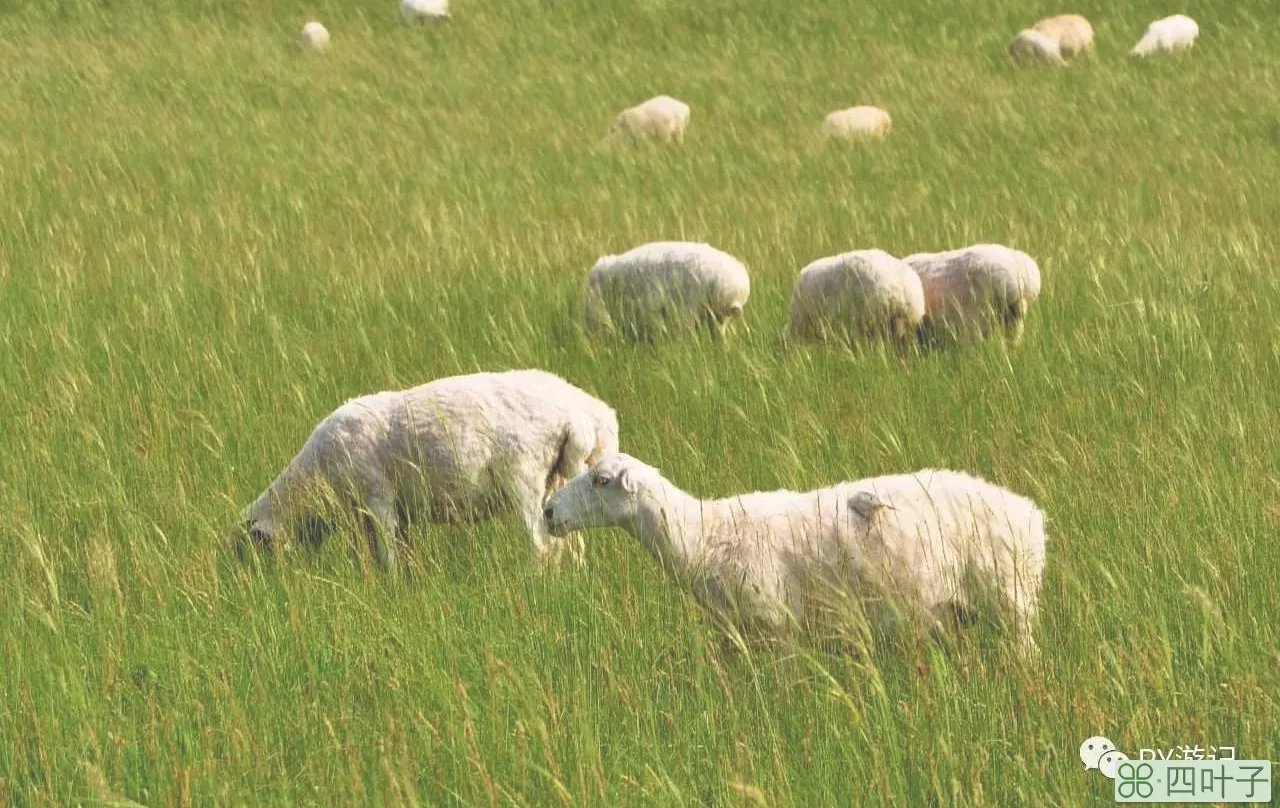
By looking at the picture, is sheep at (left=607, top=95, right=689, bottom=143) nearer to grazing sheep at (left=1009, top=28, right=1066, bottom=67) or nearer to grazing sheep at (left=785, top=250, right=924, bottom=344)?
grazing sheep at (left=1009, top=28, right=1066, bottom=67)

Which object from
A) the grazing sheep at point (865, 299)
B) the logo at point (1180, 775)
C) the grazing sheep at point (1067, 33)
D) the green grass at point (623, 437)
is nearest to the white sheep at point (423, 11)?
the green grass at point (623, 437)

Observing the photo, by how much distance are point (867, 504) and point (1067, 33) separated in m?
17.8

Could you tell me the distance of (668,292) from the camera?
7.34 meters

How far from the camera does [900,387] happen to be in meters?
6.08

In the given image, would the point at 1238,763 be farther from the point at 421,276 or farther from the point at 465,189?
the point at 465,189

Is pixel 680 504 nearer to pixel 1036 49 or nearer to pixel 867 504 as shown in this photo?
pixel 867 504

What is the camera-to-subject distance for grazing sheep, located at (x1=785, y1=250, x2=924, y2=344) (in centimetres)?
703

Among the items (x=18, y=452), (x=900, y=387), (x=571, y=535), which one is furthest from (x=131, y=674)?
(x=900, y=387)

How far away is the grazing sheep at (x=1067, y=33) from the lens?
19766mm

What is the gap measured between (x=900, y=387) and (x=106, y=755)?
147 inches

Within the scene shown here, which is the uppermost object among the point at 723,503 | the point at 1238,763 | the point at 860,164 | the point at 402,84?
the point at 402,84

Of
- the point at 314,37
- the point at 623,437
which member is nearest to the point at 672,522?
the point at 623,437

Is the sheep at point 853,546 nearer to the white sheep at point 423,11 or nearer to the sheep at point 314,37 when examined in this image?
the sheep at point 314,37

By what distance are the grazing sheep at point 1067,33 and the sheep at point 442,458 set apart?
16.5 metres
